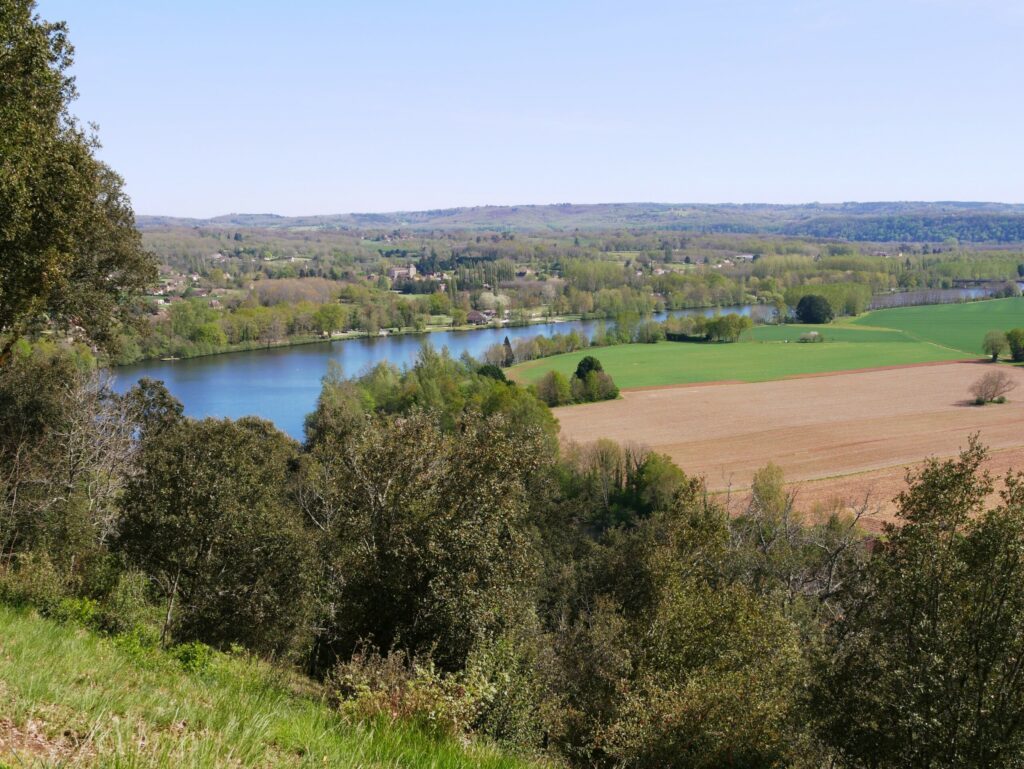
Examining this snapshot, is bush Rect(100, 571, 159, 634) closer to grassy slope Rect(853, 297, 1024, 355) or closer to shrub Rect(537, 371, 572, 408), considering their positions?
shrub Rect(537, 371, 572, 408)

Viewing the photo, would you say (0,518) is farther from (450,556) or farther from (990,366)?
(990,366)

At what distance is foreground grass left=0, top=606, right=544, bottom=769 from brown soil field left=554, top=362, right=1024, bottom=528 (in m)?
25.4

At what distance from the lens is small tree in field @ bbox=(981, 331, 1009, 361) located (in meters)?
58.2

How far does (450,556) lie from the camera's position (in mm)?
7965

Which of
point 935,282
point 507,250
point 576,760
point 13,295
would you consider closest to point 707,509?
point 576,760

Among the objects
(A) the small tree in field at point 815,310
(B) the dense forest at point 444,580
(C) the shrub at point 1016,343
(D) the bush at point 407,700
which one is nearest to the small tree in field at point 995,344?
(C) the shrub at point 1016,343

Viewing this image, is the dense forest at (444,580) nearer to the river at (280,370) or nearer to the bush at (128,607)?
the bush at (128,607)

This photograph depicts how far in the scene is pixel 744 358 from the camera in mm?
61719

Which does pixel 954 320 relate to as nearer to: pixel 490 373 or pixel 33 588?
pixel 490 373

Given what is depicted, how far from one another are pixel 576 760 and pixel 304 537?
197 inches

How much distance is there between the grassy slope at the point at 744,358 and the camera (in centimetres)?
5551

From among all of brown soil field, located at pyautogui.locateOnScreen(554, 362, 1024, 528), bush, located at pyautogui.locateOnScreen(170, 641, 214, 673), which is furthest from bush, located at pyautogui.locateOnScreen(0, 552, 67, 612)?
brown soil field, located at pyautogui.locateOnScreen(554, 362, 1024, 528)

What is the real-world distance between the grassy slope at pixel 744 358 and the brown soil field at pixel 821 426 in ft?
10.4

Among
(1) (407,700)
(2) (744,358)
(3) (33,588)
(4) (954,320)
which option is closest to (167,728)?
(1) (407,700)
